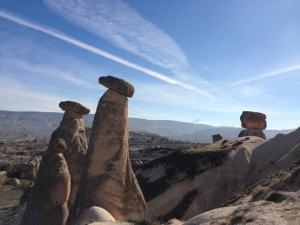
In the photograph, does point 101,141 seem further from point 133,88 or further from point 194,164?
point 194,164

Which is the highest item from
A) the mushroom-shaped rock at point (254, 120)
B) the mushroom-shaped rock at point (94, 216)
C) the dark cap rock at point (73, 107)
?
the mushroom-shaped rock at point (254, 120)

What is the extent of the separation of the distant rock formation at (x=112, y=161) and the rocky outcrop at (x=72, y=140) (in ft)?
7.89

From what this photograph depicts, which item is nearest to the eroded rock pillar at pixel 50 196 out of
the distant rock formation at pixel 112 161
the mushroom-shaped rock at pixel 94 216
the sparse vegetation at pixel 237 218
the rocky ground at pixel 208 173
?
the distant rock formation at pixel 112 161

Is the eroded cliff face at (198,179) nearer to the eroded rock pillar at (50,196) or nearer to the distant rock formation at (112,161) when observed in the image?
the distant rock formation at (112,161)

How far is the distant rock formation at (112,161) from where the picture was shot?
53.0ft

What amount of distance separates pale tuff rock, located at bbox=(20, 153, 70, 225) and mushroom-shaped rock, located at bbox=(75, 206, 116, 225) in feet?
7.04

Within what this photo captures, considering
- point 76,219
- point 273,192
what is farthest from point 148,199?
point 273,192

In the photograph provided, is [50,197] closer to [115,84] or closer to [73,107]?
[73,107]

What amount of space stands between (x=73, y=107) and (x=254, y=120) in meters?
21.8

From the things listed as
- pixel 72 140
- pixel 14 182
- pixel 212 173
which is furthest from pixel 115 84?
pixel 14 182

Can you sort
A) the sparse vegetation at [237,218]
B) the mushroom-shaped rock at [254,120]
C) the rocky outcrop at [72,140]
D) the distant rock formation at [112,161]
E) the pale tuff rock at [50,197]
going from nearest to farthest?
the sparse vegetation at [237,218]
the distant rock formation at [112,161]
the pale tuff rock at [50,197]
the rocky outcrop at [72,140]
the mushroom-shaped rock at [254,120]

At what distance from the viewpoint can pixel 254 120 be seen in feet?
121

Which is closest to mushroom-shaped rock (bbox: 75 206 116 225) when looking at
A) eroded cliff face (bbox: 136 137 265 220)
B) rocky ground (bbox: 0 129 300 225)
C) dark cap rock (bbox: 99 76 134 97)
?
dark cap rock (bbox: 99 76 134 97)

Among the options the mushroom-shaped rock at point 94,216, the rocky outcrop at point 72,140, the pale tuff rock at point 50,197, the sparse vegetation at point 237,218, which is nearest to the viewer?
the sparse vegetation at point 237,218
